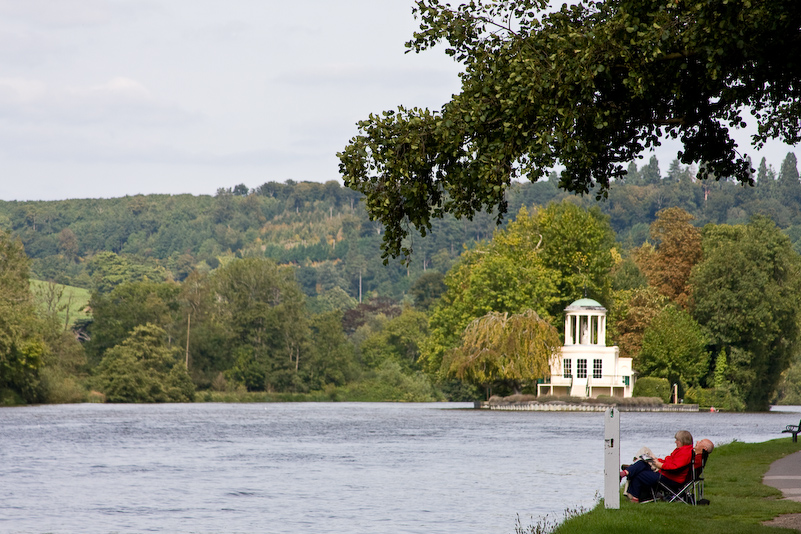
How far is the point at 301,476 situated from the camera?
85.5ft

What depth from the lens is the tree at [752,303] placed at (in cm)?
7581

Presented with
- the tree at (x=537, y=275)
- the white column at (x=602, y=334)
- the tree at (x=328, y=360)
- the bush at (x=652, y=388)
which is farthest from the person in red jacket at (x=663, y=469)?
the tree at (x=328, y=360)

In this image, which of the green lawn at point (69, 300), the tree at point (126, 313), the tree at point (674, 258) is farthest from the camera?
the green lawn at point (69, 300)

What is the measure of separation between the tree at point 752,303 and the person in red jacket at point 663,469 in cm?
6263

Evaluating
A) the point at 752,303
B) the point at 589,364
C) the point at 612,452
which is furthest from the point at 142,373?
the point at 612,452

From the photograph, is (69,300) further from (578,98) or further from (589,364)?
(578,98)

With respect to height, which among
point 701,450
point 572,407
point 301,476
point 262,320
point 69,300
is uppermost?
point 69,300

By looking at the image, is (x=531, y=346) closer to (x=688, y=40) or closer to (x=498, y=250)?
(x=498, y=250)

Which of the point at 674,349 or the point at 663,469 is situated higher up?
the point at 674,349

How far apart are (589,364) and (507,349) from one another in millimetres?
7274

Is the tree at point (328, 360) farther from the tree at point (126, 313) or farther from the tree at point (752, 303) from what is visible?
the tree at point (752, 303)

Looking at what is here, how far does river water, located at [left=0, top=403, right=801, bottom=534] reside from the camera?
18391 mm

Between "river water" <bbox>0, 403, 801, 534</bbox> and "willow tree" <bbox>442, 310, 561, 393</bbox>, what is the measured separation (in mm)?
20244

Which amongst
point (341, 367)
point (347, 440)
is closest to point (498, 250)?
point (341, 367)
